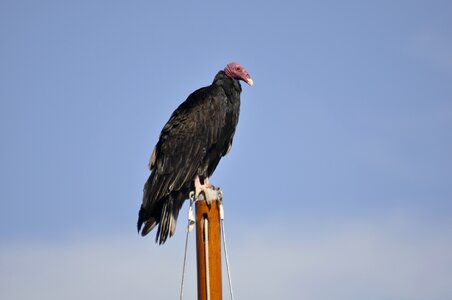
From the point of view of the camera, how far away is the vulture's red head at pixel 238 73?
8414 mm

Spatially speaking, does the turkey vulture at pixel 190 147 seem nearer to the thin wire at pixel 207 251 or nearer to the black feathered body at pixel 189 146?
the black feathered body at pixel 189 146

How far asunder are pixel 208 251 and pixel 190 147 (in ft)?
7.47

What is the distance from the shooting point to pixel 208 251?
5.51 metres

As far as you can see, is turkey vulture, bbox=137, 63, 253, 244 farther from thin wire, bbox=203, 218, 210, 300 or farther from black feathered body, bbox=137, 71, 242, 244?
thin wire, bbox=203, 218, 210, 300

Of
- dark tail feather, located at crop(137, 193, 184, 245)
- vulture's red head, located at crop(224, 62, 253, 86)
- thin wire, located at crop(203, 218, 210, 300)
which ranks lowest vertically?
thin wire, located at crop(203, 218, 210, 300)

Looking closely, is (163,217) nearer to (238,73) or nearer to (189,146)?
(189,146)

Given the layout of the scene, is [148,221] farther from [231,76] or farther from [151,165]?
[231,76]

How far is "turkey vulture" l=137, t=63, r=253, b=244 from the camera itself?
7.03 metres

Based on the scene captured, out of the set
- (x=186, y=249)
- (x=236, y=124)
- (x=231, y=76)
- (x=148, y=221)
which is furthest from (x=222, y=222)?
(x=231, y=76)

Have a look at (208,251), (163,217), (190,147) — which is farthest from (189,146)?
(208,251)

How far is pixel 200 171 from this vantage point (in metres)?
7.55

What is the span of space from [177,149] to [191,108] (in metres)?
0.52

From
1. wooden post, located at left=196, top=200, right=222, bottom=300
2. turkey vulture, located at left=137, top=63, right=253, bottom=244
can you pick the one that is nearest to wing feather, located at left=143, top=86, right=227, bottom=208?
turkey vulture, located at left=137, top=63, right=253, bottom=244

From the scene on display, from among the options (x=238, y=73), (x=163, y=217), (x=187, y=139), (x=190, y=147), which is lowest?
(x=163, y=217)
